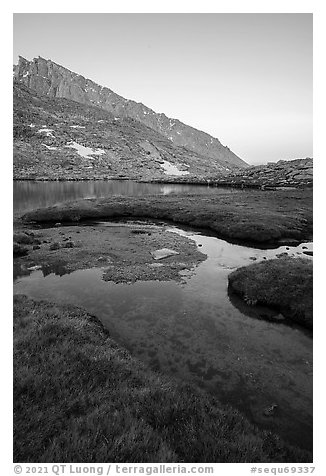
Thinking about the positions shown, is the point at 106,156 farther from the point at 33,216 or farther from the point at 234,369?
the point at 234,369

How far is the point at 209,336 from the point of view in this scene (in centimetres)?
1202

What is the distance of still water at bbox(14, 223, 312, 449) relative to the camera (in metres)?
8.64

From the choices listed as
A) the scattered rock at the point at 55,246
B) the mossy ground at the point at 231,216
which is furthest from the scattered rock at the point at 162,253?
the mossy ground at the point at 231,216

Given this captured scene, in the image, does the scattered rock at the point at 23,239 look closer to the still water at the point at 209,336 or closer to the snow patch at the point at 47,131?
the still water at the point at 209,336

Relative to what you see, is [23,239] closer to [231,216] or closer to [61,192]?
[231,216]

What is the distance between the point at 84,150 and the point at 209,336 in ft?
621

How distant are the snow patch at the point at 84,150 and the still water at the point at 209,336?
6660 inches

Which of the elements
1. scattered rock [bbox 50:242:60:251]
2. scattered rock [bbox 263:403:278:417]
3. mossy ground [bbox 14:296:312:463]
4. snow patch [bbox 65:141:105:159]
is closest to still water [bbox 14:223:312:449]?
scattered rock [bbox 263:403:278:417]

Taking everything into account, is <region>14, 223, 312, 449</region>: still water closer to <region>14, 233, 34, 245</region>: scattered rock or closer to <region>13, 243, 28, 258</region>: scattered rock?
<region>13, 243, 28, 258</region>: scattered rock

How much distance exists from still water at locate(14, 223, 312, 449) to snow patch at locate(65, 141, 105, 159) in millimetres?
169157

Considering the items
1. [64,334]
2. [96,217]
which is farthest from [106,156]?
[64,334]

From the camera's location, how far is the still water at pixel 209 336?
340 inches

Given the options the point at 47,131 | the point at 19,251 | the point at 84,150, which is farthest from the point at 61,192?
the point at 47,131
